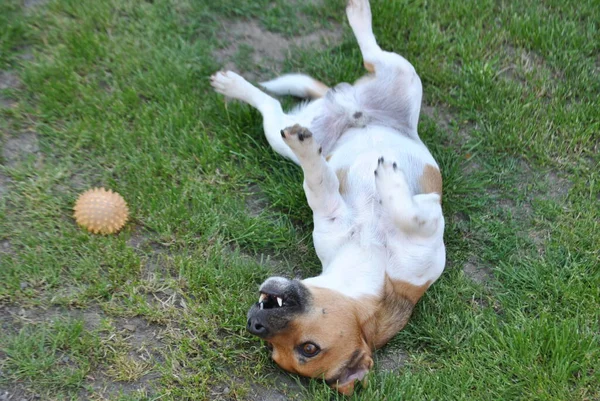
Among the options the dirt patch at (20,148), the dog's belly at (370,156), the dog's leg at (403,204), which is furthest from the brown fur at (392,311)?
the dirt patch at (20,148)

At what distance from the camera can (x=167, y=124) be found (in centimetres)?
516

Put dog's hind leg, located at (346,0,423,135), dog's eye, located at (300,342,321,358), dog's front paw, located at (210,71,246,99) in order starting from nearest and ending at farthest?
dog's eye, located at (300,342,321,358), dog's hind leg, located at (346,0,423,135), dog's front paw, located at (210,71,246,99)

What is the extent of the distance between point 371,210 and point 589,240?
61.2 inches

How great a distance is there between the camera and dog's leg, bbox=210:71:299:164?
4992mm

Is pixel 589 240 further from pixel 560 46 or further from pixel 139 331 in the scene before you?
pixel 139 331

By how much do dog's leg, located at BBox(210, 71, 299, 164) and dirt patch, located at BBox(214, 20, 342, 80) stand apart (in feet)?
1.31

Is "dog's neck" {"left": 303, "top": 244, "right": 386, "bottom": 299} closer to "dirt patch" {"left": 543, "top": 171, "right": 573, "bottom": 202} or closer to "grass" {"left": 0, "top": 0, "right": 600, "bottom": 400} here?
"grass" {"left": 0, "top": 0, "right": 600, "bottom": 400}

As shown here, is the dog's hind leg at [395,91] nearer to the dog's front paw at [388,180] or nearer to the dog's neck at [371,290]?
the dog's front paw at [388,180]

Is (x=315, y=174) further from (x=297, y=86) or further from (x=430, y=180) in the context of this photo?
(x=297, y=86)

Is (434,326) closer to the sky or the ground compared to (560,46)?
closer to the ground

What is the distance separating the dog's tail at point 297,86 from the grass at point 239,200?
0.27 metres

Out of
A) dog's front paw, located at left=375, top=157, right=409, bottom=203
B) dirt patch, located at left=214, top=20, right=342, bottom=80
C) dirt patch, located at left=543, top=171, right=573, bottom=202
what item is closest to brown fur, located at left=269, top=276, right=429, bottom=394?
dog's front paw, located at left=375, top=157, right=409, bottom=203

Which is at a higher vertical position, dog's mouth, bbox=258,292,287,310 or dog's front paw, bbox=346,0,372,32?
dog's front paw, bbox=346,0,372,32

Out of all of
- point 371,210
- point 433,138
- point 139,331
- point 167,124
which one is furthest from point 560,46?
point 139,331
